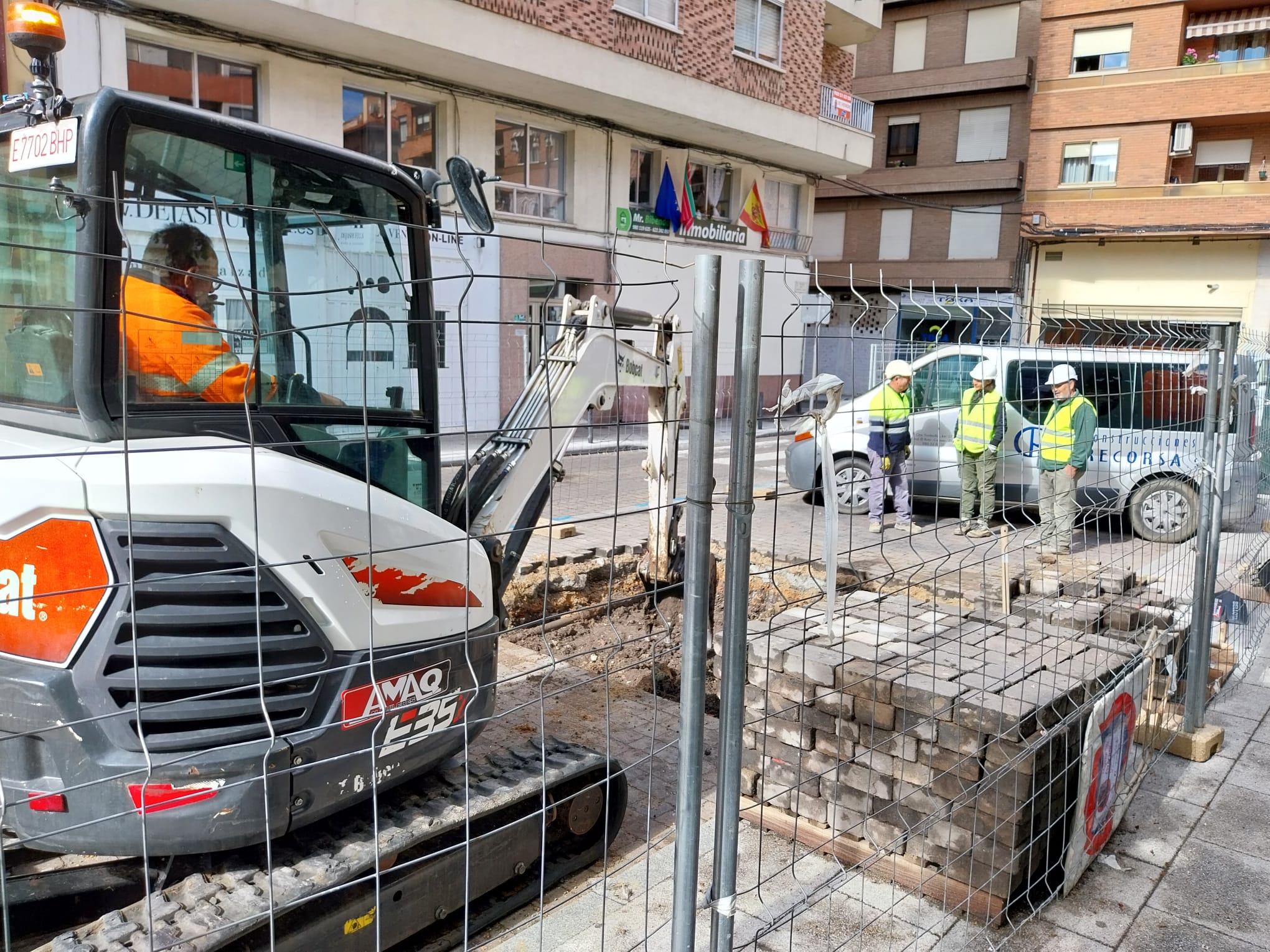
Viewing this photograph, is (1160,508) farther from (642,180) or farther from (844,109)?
(844,109)

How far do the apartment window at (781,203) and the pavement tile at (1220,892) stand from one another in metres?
18.7

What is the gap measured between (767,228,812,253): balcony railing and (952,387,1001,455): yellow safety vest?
524 inches

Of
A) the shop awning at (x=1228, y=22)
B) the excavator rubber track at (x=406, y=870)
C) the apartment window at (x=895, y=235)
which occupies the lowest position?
the excavator rubber track at (x=406, y=870)

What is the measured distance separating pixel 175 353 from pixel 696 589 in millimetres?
1706

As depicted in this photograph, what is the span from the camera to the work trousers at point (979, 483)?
323 inches

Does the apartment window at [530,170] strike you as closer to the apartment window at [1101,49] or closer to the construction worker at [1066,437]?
the construction worker at [1066,437]

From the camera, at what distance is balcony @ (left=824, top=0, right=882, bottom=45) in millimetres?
20922

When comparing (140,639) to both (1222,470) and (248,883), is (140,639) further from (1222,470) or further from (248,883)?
(1222,470)

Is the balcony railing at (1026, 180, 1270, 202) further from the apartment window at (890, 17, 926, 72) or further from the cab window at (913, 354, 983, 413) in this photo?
the cab window at (913, 354, 983, 413)

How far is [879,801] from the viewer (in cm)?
367

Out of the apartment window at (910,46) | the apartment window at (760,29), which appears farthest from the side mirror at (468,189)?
the apartment window at (910,46)

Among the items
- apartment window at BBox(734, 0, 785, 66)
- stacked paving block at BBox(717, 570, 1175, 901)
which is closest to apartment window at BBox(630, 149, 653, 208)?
apartment window at BBox(734, 0, 785, 66)

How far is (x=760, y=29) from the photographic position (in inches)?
720

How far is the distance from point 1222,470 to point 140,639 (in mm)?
4954
